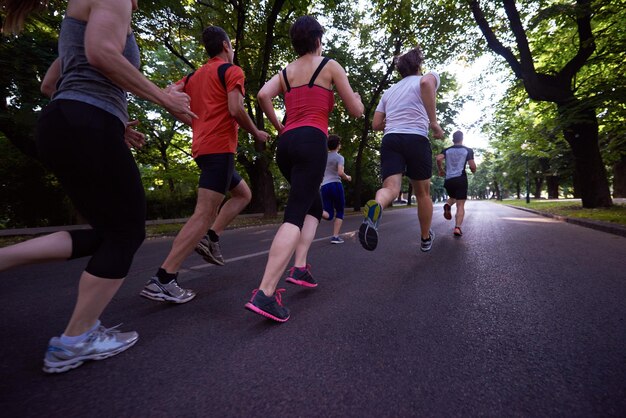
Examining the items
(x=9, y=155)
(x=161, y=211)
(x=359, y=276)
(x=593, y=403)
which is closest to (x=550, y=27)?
(x=359, y=276)

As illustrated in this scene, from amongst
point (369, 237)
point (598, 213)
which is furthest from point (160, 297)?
point (598, 213)

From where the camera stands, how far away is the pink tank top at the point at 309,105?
2.20 m

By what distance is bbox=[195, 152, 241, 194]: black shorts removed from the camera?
256 centimetres

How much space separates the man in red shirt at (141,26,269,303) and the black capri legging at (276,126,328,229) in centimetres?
58

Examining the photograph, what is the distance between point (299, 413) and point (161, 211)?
→ 15.8m

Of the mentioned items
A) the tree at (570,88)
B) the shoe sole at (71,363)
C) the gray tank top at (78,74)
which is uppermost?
the tree at (570,88)

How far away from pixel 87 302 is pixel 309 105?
178 cm

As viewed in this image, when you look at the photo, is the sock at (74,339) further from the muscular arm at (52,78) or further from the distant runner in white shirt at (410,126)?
the distant runner in white shirt at (410,126)

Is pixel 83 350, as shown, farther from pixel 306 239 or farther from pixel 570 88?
pixel 570 88

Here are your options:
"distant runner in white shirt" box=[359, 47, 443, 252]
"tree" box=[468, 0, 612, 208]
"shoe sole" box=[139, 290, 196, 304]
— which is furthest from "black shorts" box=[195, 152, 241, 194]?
"tree" box=[468, 0, 612, 208]

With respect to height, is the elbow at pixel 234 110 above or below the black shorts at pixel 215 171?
above

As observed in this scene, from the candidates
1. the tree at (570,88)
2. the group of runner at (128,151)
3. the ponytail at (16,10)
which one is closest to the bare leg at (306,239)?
the group of runner at (128,151)

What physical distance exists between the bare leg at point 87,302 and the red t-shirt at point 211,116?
142 centimetres

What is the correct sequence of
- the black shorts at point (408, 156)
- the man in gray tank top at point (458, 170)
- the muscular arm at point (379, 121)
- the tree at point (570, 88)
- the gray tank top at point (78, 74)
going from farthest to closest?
the tree at point (570, 88) < the man in gray tank top at point (458, 170) < the muscular arm at point (379, 121) < the black shorts at point (408, 156) < the gray tank top at point (78, 74)
